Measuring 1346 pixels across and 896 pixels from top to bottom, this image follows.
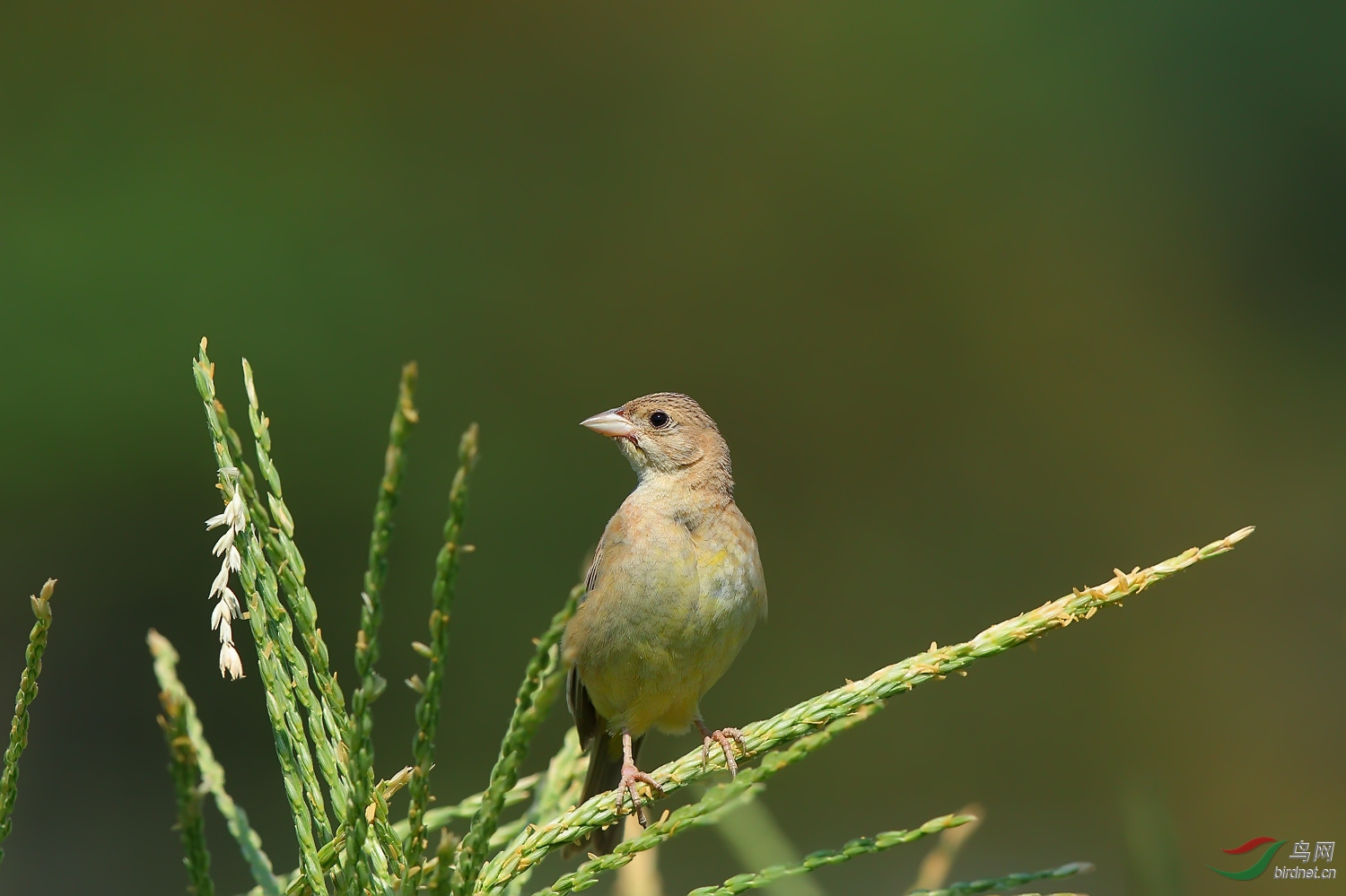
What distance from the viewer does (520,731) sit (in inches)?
34.6

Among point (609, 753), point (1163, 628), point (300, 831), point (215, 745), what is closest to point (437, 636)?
point (300, 831)

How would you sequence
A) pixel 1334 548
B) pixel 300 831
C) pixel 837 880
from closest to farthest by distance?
pixel 300 831 < pixel 837 880 < pixel 1334 548

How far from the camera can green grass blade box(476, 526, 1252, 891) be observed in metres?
1.23

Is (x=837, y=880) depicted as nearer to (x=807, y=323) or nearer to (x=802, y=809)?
(x=802, y=809)

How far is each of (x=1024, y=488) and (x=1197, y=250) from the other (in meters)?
2.15

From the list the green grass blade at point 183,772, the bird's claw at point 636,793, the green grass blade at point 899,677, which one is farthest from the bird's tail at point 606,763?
the green grass blade at point 183,772

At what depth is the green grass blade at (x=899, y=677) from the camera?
1.23 meters

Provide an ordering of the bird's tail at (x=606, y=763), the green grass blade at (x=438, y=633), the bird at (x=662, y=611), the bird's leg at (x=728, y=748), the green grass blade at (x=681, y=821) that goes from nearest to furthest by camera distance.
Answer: the green grass blade at (x=438, y=633) → the green grass blade at (x=681, y=821) → the bird's leg at (x=728, y=748) → the bird at (x=662, y=611) → the bird's tail at (x=606, y=763)

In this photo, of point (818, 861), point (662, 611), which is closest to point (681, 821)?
point (818, 861)

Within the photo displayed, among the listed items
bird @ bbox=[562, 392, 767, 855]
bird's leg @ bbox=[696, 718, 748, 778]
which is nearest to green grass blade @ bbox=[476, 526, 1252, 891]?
bird's leg @ bbox=[696, 718, 748, 778]

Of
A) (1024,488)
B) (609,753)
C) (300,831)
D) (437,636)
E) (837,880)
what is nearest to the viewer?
(437,636)

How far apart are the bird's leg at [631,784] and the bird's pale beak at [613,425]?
31.8 inches

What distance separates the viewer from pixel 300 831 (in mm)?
1122

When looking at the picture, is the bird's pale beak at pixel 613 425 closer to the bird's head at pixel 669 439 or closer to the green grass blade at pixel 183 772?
the bird's head at pixel 669 439
